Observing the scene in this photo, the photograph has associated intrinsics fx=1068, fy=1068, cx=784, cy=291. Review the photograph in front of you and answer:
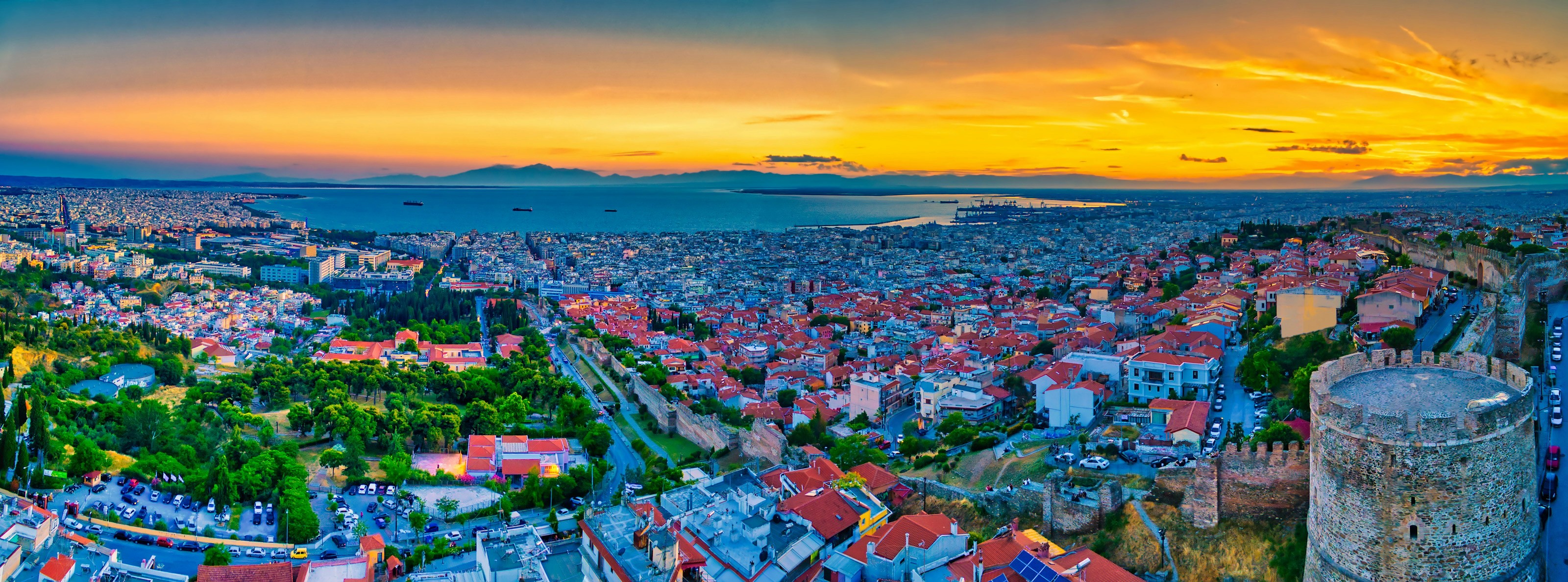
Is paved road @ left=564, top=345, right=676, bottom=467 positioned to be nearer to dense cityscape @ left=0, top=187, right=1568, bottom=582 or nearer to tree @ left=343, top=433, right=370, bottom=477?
dense cityscape @ left=0, top=187, right=1568, bottom=582

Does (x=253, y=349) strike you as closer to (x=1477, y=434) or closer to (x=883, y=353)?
(x=883, y=353)

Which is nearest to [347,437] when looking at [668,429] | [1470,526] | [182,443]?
[182,443]

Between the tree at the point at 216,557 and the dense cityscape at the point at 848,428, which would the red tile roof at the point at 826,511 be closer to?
the dense cityscape at the point at 848,428

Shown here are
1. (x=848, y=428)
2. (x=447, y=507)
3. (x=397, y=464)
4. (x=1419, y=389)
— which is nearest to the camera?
(x=1419, y=389)

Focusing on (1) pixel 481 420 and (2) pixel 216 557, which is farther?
(1) pixel 481 420

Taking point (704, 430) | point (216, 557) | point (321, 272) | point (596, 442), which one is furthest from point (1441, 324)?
point (321, 272)

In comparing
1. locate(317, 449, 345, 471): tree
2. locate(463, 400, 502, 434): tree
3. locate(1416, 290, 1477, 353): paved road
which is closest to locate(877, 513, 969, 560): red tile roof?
locate(1416, 290, 1477, 353): paved road

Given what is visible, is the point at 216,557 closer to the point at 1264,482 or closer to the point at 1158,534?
the point at 1158,534
